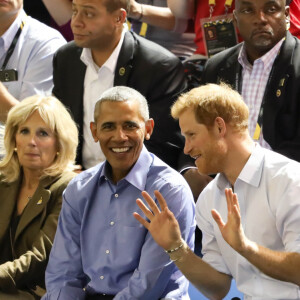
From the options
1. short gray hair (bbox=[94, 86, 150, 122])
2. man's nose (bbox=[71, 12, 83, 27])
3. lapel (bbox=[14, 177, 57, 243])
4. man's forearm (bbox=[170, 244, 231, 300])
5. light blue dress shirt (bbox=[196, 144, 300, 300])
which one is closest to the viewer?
light blue dress shirt (bbox=[196, 144, 300, 300])

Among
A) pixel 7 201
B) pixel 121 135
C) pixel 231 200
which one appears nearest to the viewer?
pixel 231 200

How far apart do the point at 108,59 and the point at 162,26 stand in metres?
0.64

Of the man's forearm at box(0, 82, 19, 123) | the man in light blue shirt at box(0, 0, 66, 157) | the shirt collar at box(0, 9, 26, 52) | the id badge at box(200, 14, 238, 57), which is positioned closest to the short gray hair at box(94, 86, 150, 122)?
the id badge at box(200, 14, 238, 57)

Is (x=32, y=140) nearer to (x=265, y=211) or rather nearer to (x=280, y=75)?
(x=280, y=75)

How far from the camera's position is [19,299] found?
11.4 feet

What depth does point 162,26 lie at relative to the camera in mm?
4766

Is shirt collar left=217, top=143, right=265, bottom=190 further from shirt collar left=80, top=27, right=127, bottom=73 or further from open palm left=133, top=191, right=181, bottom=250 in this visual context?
shirt collar left=80, top=27, right=127, bottom=73

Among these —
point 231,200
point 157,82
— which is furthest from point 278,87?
point 231,200

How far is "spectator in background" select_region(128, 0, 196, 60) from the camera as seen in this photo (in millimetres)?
4703

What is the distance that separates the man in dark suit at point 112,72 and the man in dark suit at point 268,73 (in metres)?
0.31

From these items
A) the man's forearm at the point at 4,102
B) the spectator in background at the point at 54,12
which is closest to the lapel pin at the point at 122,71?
the man's forearm at the point at 4,102

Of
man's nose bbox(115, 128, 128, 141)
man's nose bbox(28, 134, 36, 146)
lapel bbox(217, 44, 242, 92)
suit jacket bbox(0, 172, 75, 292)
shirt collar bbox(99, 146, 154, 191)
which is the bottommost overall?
suit jacket bbox(0, 172, 75, 292)

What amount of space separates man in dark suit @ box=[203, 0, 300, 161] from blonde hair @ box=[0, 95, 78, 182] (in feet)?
2.61

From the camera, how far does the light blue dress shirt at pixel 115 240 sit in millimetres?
3061
